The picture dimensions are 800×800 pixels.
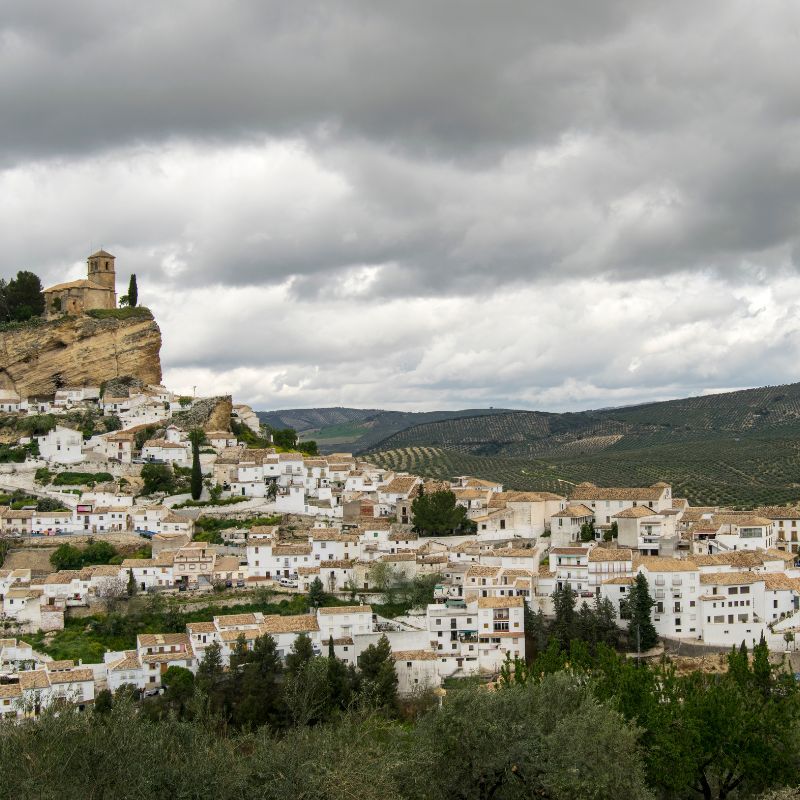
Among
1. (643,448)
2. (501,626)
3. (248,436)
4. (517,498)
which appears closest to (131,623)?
(501,626)

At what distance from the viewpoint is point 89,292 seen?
64.6 m

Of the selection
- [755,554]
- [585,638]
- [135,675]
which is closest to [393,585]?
[585,638]

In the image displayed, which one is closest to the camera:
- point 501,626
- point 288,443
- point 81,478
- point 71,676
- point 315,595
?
point 71,676

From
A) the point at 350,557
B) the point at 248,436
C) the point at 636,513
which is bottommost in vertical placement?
the point at 350,557

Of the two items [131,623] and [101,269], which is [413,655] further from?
[101,269]

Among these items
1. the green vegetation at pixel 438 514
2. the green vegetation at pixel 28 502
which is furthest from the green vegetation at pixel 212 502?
the green vegetation at pixel 438 514

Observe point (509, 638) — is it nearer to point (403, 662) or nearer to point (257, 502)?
point (403, 662)

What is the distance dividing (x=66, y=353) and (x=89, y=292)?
5.24 meters

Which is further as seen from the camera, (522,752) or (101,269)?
(101,269)

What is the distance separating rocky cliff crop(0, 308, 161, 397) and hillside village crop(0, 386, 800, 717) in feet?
22.5

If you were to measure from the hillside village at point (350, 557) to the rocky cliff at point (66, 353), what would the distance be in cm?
684

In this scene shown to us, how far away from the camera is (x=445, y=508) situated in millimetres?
44312

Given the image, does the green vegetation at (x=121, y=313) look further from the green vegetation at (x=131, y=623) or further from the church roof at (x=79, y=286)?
the green vegetation at (x=131, y=623)

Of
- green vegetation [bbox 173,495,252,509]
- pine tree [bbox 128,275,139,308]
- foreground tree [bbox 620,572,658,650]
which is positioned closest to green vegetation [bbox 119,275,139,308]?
pine tree [bbox 128,275,139,308]
